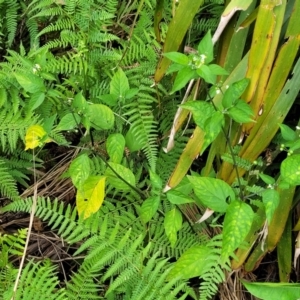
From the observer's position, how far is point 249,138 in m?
1.21

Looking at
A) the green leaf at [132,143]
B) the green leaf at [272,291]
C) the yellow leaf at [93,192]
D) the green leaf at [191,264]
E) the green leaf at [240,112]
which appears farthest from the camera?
the green leaf at [132,143]

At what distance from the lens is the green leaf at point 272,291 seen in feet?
2.93

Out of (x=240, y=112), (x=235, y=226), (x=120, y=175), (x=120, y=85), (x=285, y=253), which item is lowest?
(x=285, y=253)

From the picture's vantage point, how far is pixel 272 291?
2.96 feet

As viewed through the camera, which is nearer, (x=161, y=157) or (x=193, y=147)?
(x=193, y=147)

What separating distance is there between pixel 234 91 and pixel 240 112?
51 millimetres

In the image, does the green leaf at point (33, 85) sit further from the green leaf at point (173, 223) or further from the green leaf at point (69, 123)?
the green leaf at point (173, 223)

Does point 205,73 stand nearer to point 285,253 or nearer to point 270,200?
point 270,200

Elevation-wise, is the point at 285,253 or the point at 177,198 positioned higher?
the point at 177,198

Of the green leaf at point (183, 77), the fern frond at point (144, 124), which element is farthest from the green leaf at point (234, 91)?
the fern frond at point (144, 124)

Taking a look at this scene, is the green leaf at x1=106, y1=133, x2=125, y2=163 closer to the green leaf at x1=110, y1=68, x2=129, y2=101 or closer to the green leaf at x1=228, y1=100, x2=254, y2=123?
the green leaf at x1=110, y1=68, x2=129, y2=101

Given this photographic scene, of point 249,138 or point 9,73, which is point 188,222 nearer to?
point 249,138

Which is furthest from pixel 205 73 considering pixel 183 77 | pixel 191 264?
pixel 191 264

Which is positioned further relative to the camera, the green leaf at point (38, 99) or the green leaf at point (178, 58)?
the green leaf at point (38, 99)
